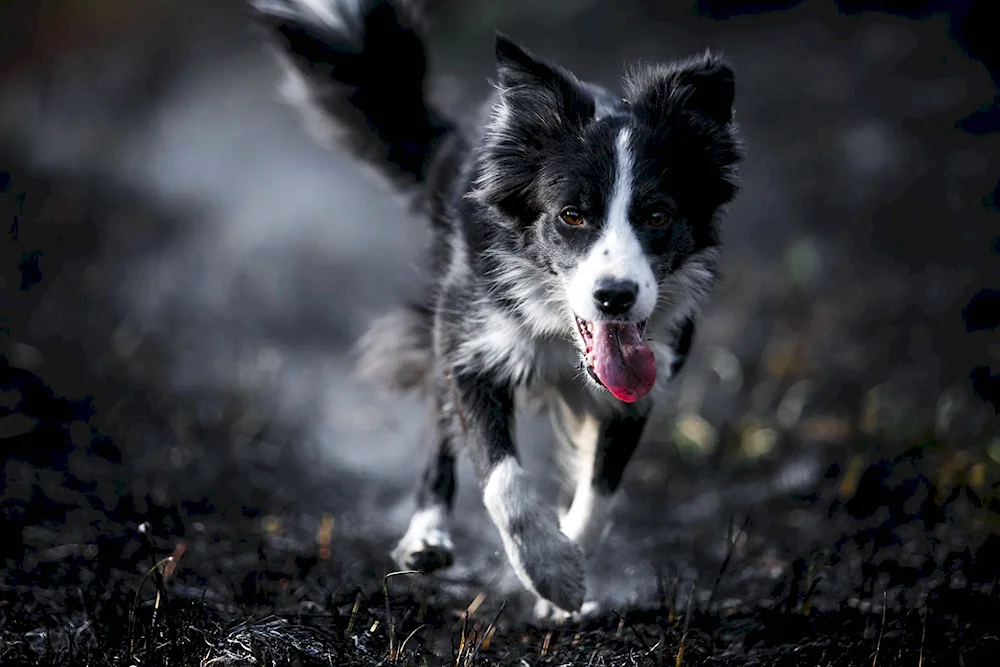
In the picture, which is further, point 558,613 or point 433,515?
point 433,515

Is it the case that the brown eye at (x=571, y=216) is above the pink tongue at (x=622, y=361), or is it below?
above

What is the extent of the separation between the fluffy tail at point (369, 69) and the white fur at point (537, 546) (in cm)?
202

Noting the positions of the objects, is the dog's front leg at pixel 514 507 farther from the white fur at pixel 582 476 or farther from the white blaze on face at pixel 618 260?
the white blaze on face at pixel 618 260

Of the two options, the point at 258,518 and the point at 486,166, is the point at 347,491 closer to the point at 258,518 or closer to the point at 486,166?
the point at 258,518

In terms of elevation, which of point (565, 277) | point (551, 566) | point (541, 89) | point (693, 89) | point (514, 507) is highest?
point (541, 89)

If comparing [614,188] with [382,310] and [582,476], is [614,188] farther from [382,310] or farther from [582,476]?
[382,310]

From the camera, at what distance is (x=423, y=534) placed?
13.7 ft

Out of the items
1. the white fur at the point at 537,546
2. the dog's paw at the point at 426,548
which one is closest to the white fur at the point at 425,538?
the dog's paw at the point at 426,548

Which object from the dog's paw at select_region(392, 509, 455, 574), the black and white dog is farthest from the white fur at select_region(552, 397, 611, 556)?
the dog's paw at select_region(392, 509, 455, 574)

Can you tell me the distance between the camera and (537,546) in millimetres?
3438

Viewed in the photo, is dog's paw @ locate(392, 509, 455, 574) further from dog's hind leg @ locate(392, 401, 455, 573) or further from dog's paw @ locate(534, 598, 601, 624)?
dog's paw @ locate(534, 598, 601, 624)

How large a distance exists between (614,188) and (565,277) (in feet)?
1.16

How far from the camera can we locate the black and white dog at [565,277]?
342 centimetres

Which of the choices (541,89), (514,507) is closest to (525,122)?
(541,89)
